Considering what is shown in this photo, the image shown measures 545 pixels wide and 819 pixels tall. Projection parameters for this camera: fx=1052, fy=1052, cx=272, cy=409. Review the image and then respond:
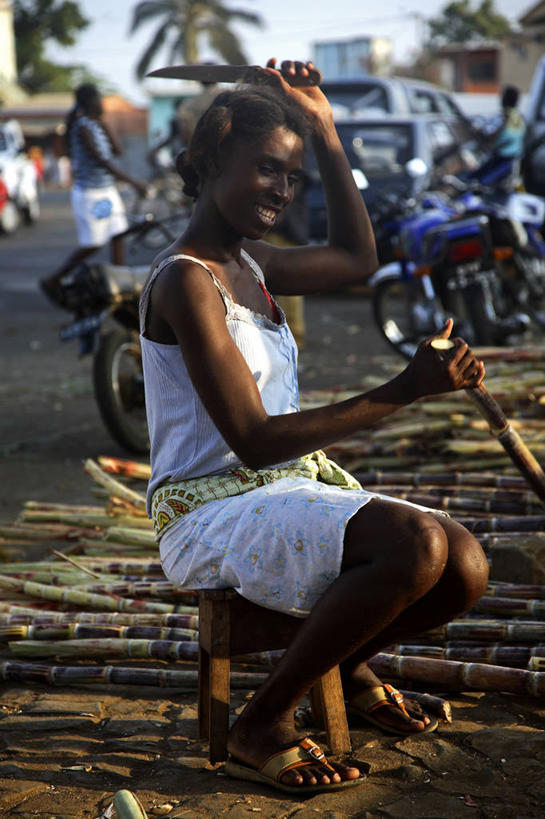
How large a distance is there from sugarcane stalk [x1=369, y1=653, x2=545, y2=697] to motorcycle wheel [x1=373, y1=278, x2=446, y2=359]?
189 inches

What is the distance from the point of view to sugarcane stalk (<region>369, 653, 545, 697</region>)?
2822 millimetres

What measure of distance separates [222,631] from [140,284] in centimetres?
374

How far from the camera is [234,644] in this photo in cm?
257

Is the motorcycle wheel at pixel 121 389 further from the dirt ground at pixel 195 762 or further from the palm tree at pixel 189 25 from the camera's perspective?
the palm tree at pixel 189 25

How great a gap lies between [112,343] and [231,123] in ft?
11.4

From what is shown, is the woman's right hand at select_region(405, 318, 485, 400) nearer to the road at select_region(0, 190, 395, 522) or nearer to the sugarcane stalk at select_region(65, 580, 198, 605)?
the sugarcane stalk at select_region(65, 580, 198, 605)

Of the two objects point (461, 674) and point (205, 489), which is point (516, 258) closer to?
point (461, 674)

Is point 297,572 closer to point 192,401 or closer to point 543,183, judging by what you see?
point 192,401

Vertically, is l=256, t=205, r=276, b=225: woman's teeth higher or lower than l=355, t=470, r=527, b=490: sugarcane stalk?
higher

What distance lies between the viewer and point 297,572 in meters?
2.40

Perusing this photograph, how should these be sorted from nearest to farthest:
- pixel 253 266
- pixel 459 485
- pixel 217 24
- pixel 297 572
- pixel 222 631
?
1. pixel 297 572
2. pixel 222 631
3. pixel 253 266
4. pixel 459 485
5. pixel 217 24

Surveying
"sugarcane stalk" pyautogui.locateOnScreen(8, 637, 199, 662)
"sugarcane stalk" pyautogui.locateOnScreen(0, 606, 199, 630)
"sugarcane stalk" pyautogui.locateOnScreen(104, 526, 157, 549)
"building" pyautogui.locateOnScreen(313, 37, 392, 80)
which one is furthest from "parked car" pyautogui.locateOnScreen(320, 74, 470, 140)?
"building" pyautogui.locateOnScreen(313, 37, 392, 80)

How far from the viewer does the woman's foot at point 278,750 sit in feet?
7.99

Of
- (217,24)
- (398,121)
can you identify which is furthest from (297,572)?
(217,24)
